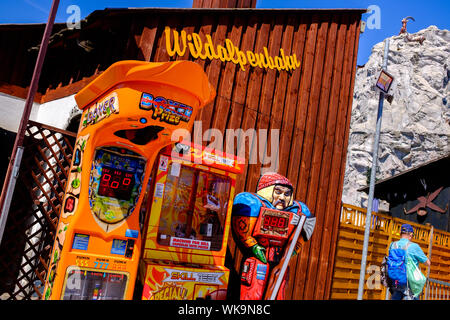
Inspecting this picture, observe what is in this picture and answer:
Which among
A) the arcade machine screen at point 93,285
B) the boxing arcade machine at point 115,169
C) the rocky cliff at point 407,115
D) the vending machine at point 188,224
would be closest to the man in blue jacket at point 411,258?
the vending machine at point 188,224

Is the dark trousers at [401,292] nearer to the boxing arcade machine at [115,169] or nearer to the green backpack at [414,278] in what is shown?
the green backpack at [414,278]

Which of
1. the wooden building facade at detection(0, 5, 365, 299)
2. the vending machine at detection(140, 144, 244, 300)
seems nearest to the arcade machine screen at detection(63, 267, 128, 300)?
the vending machine at detection(140, 144, 244, 300)

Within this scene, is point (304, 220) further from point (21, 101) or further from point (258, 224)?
point (21, 101)

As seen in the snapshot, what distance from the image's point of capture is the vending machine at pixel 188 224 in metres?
3.77

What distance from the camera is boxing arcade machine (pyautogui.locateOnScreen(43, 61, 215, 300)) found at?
131 inches

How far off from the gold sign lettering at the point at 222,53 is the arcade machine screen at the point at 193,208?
2.17 meters

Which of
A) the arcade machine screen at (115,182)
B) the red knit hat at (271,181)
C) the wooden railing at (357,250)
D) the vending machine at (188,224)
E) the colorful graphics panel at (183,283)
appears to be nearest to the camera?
the arcade machine screen at (115,182)

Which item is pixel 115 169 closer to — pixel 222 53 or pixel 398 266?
pixel 222 53

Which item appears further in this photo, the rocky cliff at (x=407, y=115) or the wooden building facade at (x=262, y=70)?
the rocky cliff at (x=407, y=115)

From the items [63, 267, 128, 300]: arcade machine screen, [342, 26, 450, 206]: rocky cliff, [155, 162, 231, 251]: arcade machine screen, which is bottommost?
[63, 267, 128, 300]: arcade machine screen

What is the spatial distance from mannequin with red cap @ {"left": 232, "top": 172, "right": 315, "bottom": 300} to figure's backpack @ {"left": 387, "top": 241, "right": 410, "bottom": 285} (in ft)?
7.23

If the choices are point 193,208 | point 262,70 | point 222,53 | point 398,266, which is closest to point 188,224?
point 193,208

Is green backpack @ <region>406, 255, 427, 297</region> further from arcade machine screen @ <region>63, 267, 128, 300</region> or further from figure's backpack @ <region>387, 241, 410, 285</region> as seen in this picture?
arcade machine screen @ <region>63, 267, 128, 300</region>

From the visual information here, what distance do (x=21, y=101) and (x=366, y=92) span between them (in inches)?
1668
